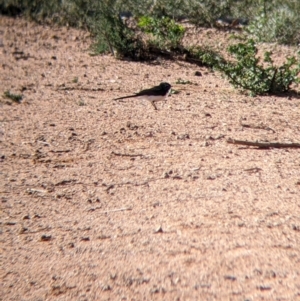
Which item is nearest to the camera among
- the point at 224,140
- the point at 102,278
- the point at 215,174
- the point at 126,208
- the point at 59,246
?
the point at 102,278

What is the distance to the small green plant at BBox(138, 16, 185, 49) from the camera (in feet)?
33.5

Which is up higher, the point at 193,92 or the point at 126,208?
the point at 126,208

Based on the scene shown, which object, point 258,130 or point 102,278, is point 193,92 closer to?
point 258,130

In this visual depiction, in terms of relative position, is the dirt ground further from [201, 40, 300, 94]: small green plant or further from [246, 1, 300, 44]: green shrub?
[246, 1, 300, 44]: green shrub

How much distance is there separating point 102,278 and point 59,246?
0.57 m

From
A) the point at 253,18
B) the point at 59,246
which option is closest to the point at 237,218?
the point at 59,246

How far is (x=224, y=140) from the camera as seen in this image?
20.8 ft

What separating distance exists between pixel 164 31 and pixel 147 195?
18.7ft

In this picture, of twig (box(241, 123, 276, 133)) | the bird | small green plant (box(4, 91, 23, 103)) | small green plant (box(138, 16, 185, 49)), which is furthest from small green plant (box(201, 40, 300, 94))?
small green plant (box(4, 91, 23, 103))

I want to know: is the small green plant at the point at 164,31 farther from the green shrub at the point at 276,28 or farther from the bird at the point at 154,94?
the bird at the point at 154,94

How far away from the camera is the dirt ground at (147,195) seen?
4.02 meters

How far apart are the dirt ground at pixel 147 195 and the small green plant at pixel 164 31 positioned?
142cm

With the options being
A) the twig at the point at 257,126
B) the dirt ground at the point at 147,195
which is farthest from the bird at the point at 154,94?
the twig at the point at 257,126

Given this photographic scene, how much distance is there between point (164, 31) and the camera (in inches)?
413
